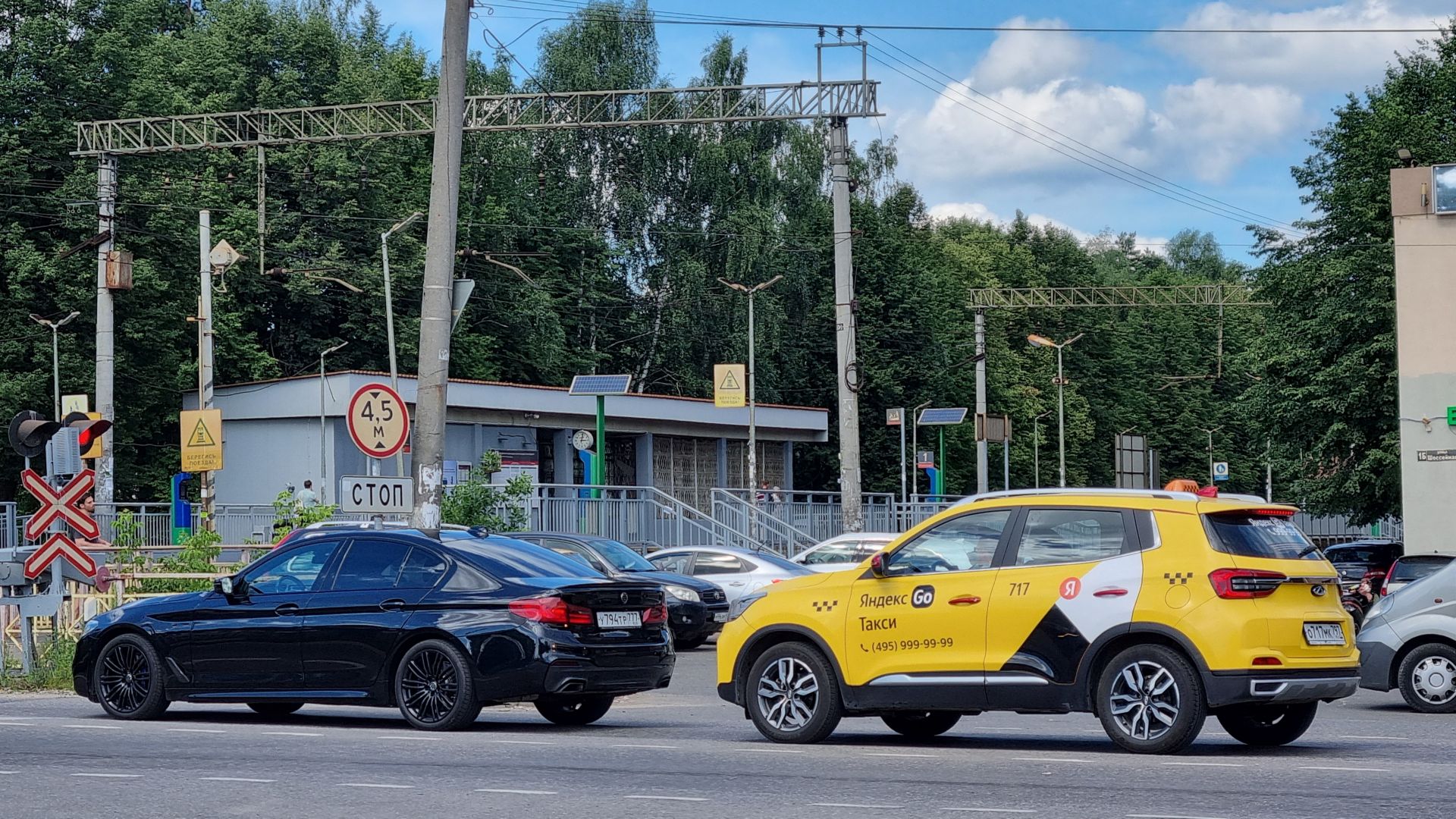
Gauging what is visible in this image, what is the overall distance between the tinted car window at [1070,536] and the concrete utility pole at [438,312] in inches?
363

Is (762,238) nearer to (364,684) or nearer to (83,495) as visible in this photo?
(83,495)

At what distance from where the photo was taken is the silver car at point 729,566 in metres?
29.5

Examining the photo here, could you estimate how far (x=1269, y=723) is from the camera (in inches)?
499

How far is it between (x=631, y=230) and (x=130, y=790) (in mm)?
60032

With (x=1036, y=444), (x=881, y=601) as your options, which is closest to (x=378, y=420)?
(x=881, y=601)

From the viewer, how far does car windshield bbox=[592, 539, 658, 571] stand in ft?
86.1

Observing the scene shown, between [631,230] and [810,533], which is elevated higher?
[631,230]

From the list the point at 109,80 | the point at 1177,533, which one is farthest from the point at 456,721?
the point at 109,80

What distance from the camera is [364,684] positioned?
555 inches

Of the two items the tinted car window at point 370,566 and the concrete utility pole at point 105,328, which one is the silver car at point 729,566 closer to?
the concrete utility pole at point 105,328

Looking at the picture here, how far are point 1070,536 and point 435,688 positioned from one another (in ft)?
16.0

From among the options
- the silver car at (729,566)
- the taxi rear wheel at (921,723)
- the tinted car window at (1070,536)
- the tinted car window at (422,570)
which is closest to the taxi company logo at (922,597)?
the tinted car window at (1070,536)

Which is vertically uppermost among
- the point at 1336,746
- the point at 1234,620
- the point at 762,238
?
the point at 762,238

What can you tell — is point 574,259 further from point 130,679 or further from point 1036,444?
point 130,679
